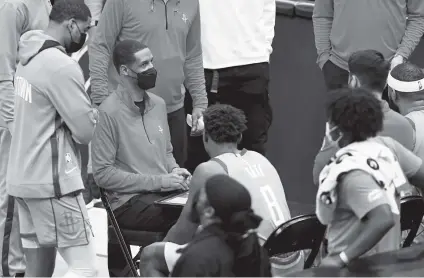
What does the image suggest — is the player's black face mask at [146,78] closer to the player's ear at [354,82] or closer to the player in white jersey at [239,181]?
the player in white jersey at [239,181]

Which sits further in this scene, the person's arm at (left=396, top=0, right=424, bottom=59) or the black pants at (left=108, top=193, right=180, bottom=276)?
the person's arm at (left=396, top=0, right=424, bottom=59)

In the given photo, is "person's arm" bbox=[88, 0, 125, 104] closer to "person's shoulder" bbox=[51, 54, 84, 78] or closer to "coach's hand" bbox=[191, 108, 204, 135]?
"coach's hand" bbox=[191, 108, 204, 135]

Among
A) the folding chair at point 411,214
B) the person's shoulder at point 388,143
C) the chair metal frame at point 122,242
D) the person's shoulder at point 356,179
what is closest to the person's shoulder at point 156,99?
the chair metal frame at point 122,242

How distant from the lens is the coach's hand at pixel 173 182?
4.96m

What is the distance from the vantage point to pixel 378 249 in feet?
12.3

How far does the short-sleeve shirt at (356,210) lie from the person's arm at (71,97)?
3.99ft

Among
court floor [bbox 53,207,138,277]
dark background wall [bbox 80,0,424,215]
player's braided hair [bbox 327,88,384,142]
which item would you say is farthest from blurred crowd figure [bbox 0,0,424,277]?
dark background wall [bbox 80,0,424,215]

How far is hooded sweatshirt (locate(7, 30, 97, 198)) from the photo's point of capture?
4227 millimetres

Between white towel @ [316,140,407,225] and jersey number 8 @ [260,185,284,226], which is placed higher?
white towel @ [316,140,407,225]

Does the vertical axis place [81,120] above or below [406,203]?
above

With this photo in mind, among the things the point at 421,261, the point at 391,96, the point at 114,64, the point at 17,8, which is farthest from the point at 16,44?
the point at 421,261

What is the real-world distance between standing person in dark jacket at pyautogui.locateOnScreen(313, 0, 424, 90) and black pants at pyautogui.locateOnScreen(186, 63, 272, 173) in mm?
507

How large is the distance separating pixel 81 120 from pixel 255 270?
1.27 metres

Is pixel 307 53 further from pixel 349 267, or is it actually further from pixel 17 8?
pixel 349 267
